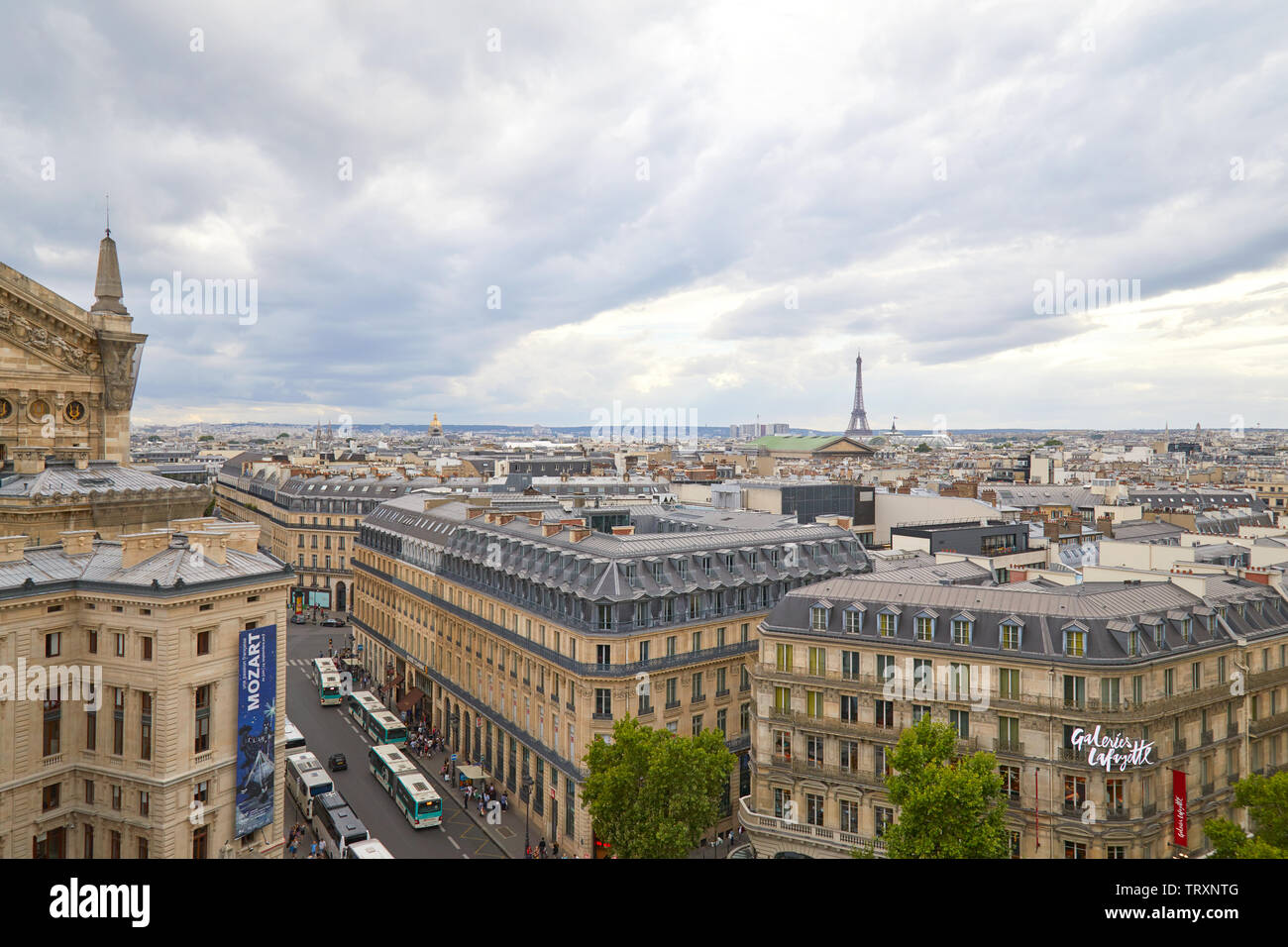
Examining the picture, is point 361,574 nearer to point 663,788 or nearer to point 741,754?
point 741,754

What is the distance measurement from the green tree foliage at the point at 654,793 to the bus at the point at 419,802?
1709 centimetres

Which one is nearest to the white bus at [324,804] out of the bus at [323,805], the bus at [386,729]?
the bus at [323,805]

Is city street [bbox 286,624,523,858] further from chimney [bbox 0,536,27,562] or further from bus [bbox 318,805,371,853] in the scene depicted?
chimney [bbox 0,536,27,562]

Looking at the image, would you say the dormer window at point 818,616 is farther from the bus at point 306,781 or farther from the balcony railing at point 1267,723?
the bus at point 306,781

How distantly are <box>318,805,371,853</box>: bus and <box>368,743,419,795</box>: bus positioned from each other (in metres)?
5.37

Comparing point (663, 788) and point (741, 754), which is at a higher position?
point (663, 788)

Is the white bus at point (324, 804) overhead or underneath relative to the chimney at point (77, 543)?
underneath

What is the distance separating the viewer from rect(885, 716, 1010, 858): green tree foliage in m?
36.6

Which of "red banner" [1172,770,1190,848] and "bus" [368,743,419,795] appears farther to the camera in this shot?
"bus" [368,743,419,795]

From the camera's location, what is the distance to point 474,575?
72.2 meters

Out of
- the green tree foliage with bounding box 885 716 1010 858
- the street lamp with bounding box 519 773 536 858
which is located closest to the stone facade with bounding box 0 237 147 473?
the street lamp with bounding box 519 773 536 858

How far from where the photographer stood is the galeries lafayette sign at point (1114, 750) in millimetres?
43062
